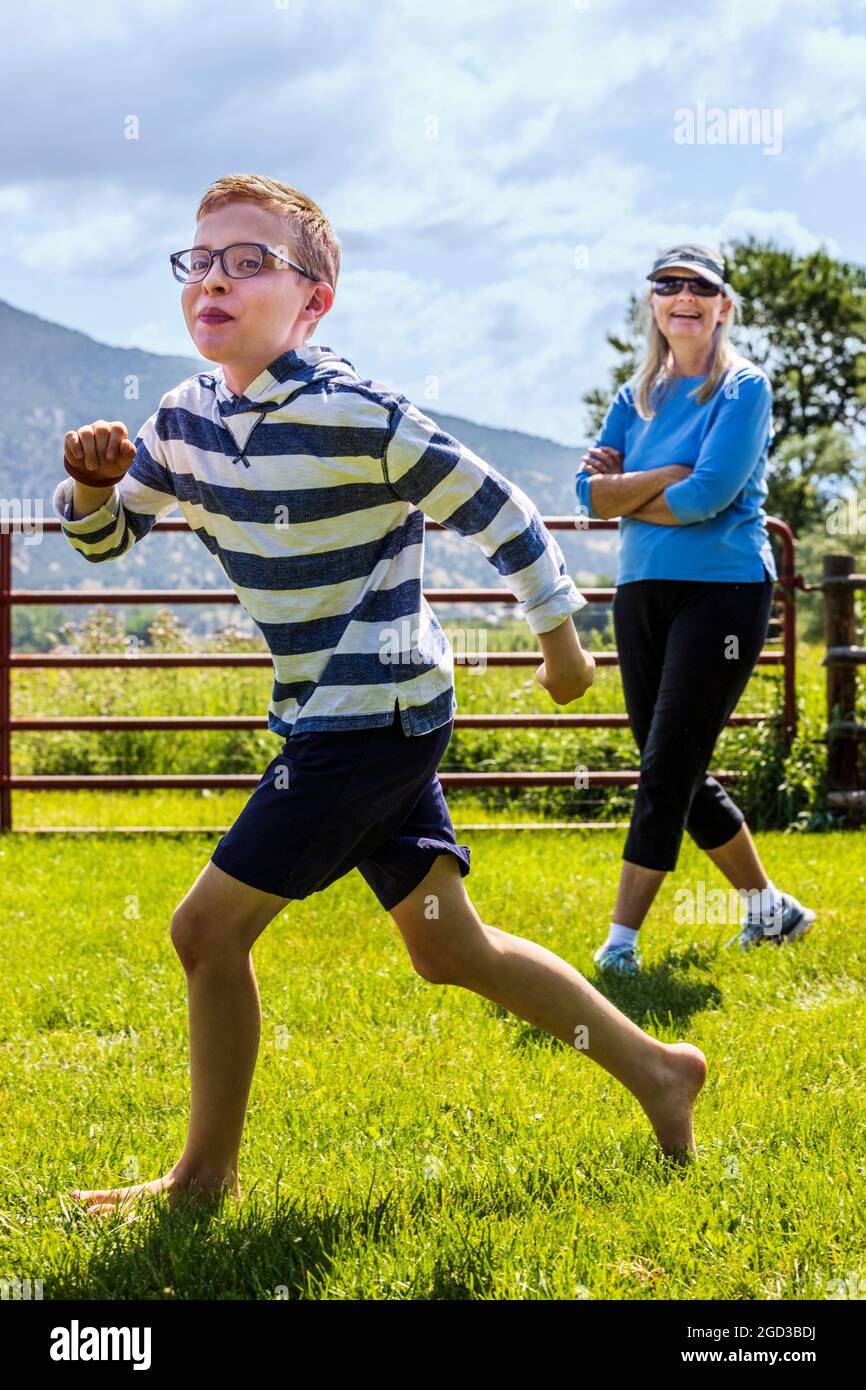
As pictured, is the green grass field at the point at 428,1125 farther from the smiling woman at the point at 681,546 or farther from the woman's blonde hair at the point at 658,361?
the woman's blonde hair at the point at 658,361

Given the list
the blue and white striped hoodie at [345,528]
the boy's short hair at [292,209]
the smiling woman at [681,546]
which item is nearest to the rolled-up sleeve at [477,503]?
the blue and white striped hoodie at [345,528]

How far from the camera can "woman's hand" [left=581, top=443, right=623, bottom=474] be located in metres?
4.53

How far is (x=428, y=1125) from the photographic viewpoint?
9.85 ft

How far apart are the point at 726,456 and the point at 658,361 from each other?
1.67 feet

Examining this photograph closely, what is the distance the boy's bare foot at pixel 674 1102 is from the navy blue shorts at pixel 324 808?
0.69m

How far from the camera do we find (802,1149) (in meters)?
2.82

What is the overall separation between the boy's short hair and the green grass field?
1.67 metres

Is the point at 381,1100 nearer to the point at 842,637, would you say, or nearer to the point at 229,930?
the point at 229,930

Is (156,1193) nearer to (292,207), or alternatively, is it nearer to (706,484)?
(292,207)

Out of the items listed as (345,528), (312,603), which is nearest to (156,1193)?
(312,603)

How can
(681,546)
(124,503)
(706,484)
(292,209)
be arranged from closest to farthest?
(292,209)
(124,503)
(706,484)
(681,546)

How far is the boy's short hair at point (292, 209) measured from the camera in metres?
2.53

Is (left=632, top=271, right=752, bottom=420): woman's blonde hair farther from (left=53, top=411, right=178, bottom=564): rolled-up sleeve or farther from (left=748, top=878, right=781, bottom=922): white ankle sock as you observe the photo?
(left=53, top=411, right=178, bottom=564): rolled-up sleeve
